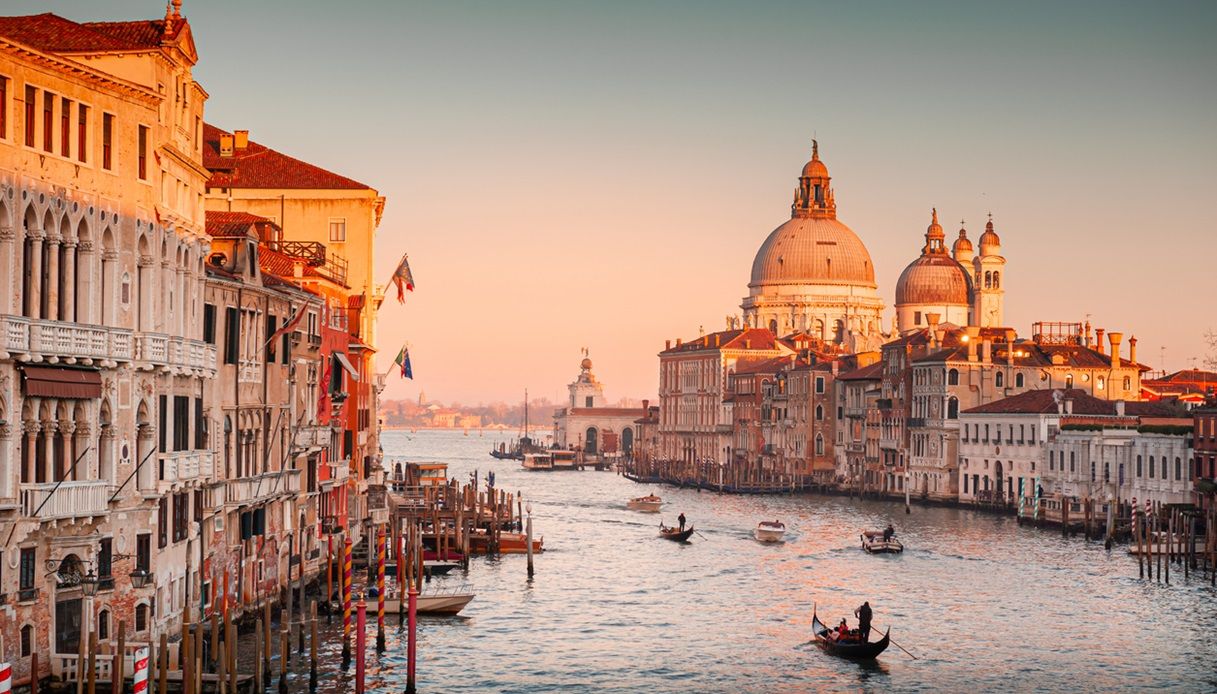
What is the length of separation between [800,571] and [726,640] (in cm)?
1403

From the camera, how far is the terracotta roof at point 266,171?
45.9 metres

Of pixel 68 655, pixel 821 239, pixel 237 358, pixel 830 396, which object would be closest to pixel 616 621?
pixel 237 358

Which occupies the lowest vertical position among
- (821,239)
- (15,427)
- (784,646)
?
(784,646)

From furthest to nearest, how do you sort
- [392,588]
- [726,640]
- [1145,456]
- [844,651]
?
[1145,456] < [392,588] < [726,640] < [844,651]

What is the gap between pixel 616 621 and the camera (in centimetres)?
3888

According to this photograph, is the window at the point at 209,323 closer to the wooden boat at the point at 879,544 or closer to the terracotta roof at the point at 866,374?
the wooden boat at the point at 879,544

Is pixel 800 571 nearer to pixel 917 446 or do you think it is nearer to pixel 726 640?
pixel 726 640

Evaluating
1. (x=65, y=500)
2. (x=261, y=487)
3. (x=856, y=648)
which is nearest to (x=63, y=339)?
(x=65, y=500)

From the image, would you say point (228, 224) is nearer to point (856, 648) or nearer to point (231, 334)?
point (231, 334)

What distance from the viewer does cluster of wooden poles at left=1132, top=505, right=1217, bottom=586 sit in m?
45.9

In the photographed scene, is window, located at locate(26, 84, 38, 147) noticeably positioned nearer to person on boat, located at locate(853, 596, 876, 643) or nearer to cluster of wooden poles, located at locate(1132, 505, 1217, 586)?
person on boat, located at locate(853, 596, 876, 643)

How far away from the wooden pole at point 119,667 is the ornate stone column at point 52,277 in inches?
156

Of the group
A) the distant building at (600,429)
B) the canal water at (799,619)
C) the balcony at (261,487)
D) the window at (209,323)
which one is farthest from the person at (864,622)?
the distant building at (600,429)

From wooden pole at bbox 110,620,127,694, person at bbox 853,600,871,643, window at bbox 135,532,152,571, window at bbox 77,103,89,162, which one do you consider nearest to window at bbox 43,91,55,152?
window at bbox 77,103,89,162
